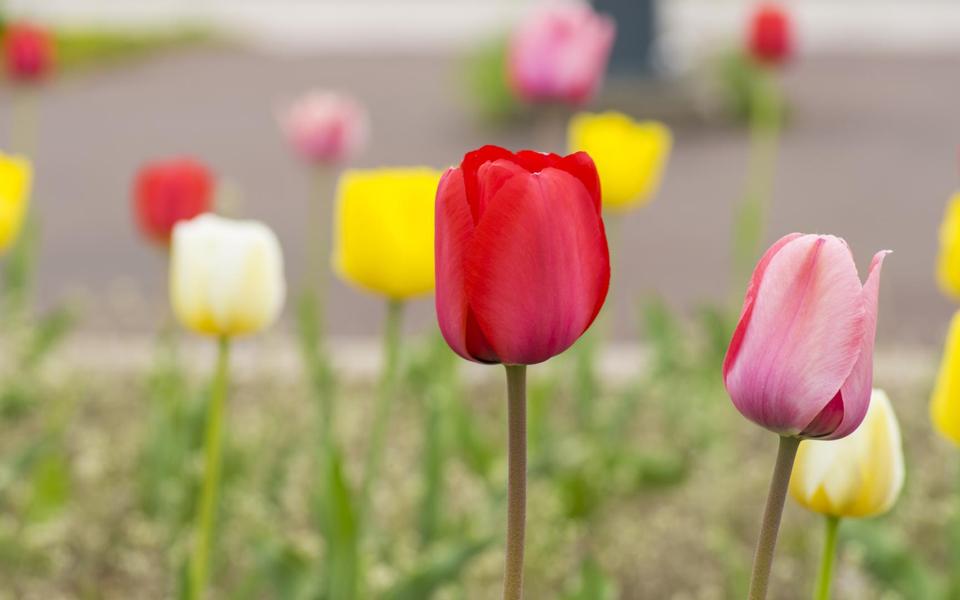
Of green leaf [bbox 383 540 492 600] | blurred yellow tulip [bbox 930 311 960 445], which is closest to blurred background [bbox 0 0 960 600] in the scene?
green leaf [bbox 383 540 492 600]

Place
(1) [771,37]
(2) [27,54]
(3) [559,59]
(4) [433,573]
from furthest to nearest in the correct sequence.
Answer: (2) [27,54] < (1) [771,37] < (3) [559,59] < (4) [433,573]

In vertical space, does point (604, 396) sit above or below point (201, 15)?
below

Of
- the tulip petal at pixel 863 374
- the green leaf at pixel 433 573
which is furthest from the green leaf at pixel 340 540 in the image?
the tulip petal at pixel 863 374

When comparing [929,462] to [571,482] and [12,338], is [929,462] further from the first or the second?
[12,338]

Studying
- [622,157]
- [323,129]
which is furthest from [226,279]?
[323,129]

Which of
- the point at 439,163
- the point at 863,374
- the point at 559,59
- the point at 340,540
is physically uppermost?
the point at 559,59

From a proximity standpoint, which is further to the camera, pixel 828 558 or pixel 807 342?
pixel 828 558

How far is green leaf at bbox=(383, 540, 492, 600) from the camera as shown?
1.76m

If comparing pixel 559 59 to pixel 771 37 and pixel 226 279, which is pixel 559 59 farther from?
pixel 226 279

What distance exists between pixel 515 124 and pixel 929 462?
6.39m

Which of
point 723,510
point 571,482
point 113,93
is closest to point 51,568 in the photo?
point 571,482

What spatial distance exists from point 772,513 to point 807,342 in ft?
0.43

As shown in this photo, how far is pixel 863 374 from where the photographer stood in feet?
3.14

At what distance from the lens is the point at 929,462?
10.6 feet
